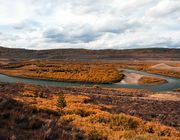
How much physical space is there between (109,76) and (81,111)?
68549 millimetres

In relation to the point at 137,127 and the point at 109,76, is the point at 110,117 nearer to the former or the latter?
the point at 137,127

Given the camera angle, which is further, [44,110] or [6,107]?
[44,110]

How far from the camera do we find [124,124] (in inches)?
473

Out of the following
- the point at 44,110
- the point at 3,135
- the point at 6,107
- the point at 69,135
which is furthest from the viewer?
the point at 44,110

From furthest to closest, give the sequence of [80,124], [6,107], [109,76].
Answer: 1. [109,76]
2. [6,107]
3. [80,124]

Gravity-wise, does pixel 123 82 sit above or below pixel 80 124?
below

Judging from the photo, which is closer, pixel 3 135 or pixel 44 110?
pixel 3 135

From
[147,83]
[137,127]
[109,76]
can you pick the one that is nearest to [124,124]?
[137,127]

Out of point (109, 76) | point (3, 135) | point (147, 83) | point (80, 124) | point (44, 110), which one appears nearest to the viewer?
point (3, 135)

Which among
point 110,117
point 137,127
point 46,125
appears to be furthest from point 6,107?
point 137,127

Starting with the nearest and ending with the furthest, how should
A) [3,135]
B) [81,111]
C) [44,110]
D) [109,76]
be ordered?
[3,135] → [44,110] → [81,111] → [109,76]

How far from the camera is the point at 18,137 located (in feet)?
26.7

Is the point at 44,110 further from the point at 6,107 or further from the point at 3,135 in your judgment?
the point at 3,135

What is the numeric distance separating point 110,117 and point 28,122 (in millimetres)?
4439
